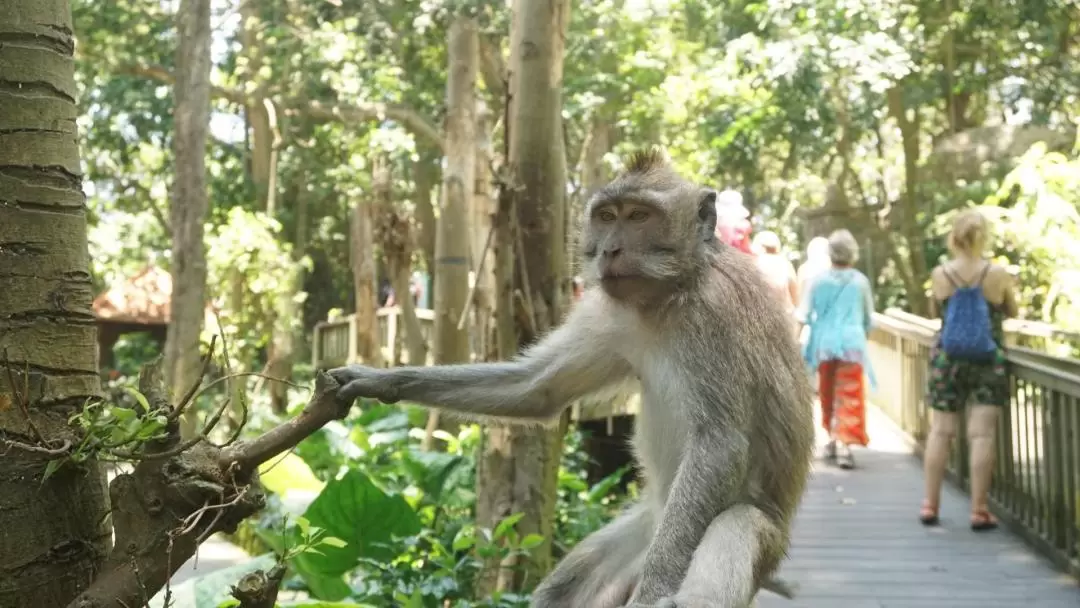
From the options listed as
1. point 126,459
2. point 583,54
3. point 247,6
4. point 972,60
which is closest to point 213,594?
point 126,459

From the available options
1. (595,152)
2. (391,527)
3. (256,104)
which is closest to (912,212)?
(595,152)

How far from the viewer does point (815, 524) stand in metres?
8.14

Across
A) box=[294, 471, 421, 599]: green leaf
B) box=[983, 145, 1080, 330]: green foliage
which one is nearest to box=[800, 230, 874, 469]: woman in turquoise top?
box=[983, 145, 1080, 330]: green foliage

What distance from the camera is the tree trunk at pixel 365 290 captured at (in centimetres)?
1208

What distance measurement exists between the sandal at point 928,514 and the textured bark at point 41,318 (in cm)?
662

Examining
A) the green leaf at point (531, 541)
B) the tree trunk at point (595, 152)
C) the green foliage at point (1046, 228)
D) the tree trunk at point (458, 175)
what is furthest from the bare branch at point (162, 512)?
the tree trunk at point (595, 152)

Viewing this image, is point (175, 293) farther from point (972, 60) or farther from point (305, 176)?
point (972, 60)

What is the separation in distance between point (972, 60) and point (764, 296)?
59.4 ft

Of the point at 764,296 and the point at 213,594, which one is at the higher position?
the point at 764,296

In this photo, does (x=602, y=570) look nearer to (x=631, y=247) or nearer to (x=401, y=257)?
(x=631, y=247)

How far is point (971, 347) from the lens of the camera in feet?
23.3

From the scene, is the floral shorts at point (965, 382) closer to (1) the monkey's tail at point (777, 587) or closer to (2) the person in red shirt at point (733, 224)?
(2) the person in red shirt at point (733, 224)

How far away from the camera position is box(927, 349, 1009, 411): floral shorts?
7.23 meters

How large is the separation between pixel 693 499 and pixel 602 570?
54 centimetres
